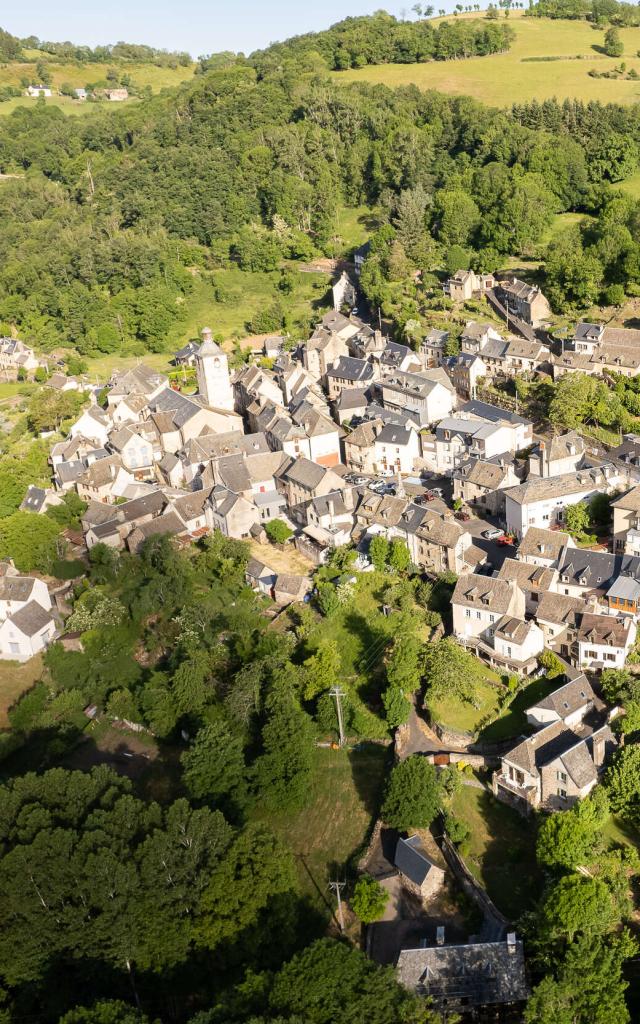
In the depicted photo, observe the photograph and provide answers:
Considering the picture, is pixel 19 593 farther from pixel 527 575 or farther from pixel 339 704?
pixel 527 575

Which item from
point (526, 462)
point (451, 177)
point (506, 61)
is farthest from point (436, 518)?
point (506, 61)

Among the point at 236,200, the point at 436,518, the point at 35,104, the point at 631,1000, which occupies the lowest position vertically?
the point at 631,1000

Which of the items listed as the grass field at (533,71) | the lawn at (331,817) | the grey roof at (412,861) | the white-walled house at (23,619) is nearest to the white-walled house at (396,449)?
the white-walled house at (23,619)

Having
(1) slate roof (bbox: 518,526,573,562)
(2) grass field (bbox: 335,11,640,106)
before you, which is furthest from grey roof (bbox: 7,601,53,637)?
(2) grass field (bbox: 335,11,640,106)

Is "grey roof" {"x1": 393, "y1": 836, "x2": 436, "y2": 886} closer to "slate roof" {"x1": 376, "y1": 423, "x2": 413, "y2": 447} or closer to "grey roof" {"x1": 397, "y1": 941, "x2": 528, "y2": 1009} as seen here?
"grey roof" {"x1": 397, "y1": 941, "x2": 528, "y2": 1009}

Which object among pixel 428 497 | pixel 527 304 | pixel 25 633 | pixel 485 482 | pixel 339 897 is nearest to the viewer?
pixel 339 897

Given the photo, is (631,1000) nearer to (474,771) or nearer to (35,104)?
(474,771)

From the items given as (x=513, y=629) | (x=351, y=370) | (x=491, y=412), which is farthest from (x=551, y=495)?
(x=351, y=370)
